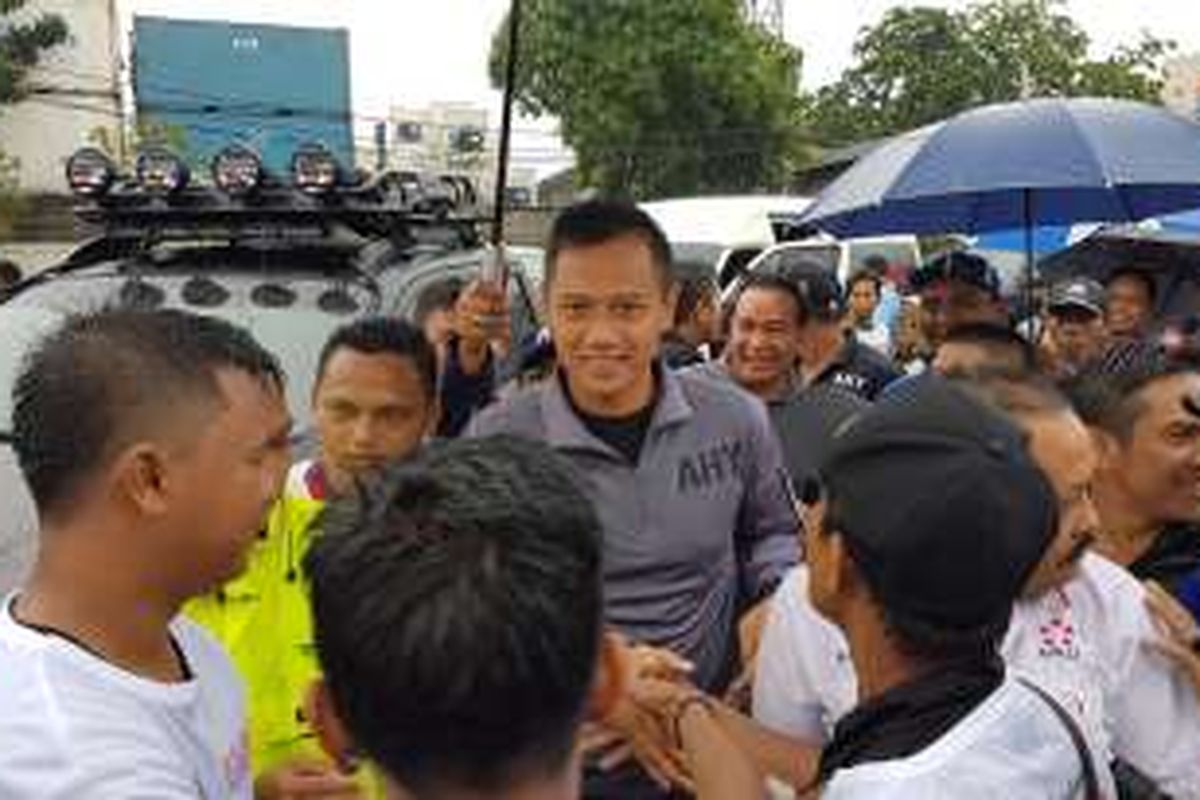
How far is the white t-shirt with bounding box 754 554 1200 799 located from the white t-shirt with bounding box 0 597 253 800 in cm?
78

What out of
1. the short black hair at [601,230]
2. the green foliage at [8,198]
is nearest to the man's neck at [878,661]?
the short black hair at [601,230]

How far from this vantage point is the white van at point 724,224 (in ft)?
55.3

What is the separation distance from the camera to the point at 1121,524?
2898 mm

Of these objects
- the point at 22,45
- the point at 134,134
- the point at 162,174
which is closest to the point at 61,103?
the point at 22,45

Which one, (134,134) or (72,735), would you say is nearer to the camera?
(72,735)

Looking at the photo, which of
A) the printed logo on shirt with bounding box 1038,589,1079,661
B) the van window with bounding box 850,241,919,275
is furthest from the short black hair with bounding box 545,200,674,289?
the van window with bounding box 850,241,919,275

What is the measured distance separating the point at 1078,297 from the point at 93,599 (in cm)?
619

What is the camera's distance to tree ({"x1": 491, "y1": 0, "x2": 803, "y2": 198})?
31.5m

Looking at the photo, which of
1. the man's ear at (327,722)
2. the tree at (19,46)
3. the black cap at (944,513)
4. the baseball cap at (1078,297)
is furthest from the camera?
the tree at (19,46)

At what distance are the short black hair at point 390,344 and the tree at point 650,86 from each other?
2705cm

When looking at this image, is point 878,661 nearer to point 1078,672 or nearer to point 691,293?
point 1078,672

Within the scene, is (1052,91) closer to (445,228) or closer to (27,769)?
(445,228)

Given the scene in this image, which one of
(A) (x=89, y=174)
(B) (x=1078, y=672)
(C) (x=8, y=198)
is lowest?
(C) (x=8, y=198)

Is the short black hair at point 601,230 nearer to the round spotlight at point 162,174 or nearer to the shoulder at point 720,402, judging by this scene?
the shoulder at point 720,402
